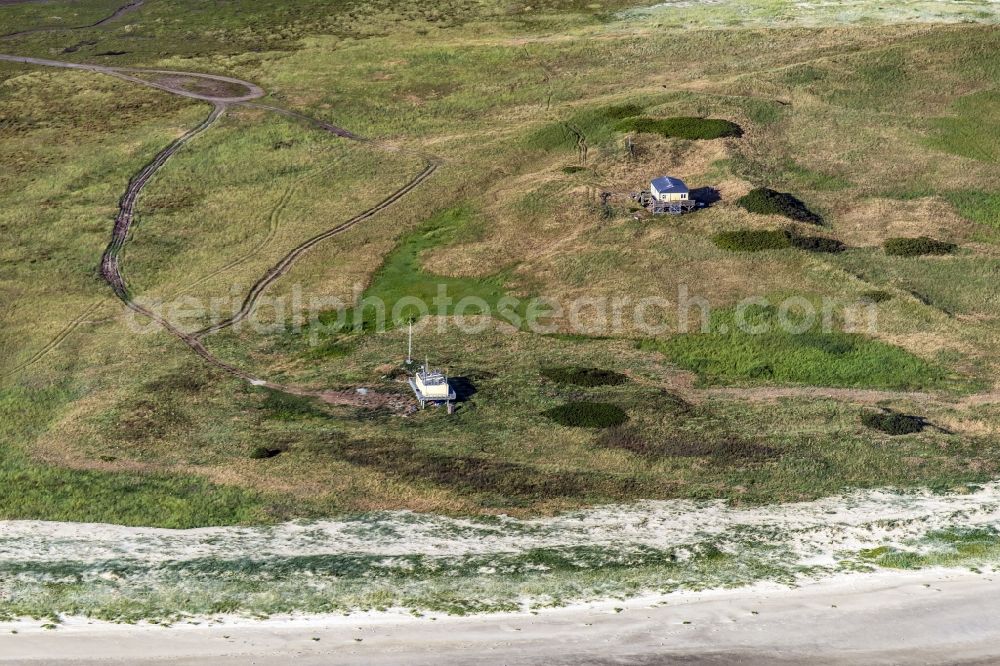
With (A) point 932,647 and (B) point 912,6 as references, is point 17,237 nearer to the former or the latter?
(A) point 932,647

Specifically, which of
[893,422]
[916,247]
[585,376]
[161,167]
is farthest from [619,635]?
[161,167]

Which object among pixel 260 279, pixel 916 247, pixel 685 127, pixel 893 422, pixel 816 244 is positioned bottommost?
pixel 893 422

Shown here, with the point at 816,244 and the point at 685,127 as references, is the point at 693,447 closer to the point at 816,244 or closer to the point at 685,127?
the point at 816,244

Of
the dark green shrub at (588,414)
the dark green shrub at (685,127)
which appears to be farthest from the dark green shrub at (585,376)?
the dark green shrub at (685,127)

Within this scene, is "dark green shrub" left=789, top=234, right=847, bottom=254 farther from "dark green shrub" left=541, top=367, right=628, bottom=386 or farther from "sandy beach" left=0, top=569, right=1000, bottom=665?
"sandy beach" left=0, top=569, right=1000, bottom=665

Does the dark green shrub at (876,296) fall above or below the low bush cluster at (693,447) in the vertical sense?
above

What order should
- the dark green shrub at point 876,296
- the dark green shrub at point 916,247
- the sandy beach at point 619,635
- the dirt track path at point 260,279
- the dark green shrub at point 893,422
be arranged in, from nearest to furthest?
the sandy beach at point 619,635 → the dark green shrub at point 893,422 → the dirt track path at point 260,279 → the dark green shrub at point 876,296 → the dark green shrub at point 916,247

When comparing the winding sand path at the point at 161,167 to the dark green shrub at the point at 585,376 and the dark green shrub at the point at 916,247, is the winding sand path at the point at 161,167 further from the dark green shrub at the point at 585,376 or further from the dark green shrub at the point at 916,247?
the dark green shrub at the point at 916,247

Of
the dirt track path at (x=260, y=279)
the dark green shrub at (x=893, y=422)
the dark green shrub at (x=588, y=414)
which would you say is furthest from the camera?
the dirt track path at (x=260, y=279)
